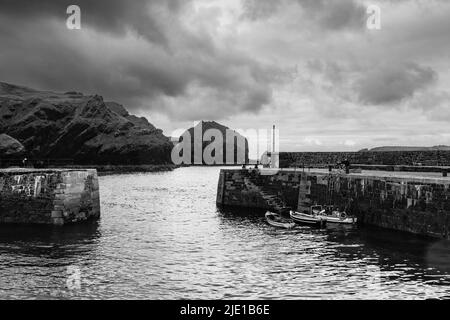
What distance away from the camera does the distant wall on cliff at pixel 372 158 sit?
42.9 m

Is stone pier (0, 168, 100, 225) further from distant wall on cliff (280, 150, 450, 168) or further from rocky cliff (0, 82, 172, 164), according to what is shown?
rocky cliff (0, 82, 172, 164)

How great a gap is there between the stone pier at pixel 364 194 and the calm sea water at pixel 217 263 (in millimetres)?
1705

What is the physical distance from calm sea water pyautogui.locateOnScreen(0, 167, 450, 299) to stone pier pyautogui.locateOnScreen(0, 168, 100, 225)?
150 centimetres

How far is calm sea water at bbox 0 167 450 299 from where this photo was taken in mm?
17000

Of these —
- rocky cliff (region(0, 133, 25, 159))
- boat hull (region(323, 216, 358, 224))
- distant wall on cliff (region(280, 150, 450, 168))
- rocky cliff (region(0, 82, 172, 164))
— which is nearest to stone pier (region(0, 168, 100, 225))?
boat hull (region(323, 216, 358, 224))

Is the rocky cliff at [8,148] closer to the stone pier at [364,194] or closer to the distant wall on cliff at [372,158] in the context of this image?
the stone pier at [364,194]

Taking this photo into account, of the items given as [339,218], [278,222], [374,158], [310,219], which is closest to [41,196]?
[278,222]

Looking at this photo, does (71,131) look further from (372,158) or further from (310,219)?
(310,219)

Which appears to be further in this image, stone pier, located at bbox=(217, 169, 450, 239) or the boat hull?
the boat hull

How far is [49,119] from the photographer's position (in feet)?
Answer: 490

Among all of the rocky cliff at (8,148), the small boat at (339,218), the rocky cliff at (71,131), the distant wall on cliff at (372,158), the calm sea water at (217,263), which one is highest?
the rocky cliff at (71,131)

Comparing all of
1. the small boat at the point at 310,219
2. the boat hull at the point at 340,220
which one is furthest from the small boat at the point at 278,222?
→ the boat hull at the point at 340,220
